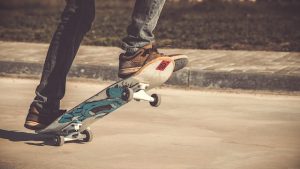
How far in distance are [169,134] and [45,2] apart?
18.1 meters

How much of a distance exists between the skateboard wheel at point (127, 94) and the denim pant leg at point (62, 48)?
0.51 metres

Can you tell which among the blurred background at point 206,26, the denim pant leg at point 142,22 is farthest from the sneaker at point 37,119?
the blurred background at point 206,26

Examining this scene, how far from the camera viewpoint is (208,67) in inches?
309

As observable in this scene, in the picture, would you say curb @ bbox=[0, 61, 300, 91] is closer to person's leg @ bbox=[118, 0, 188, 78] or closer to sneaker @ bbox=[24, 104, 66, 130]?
person's leg @ bbox=[118, 0, 188, 78]

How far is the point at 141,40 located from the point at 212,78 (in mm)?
3174

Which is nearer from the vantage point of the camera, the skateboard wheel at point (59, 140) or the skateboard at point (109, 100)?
the skateboard at point (109, 100)

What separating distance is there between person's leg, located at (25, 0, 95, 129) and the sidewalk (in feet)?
9.69

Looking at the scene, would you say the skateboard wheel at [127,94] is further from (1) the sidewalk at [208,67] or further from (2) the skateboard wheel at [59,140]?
(1) the sidewalk at [208,67]

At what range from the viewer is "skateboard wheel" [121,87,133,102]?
433 centimetres

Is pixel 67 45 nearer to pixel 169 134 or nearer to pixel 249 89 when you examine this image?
pixel 169 134

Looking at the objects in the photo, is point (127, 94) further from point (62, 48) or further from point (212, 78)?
point (212, 78)

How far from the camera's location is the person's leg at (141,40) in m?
4.34

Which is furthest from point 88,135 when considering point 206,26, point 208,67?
point 206,26

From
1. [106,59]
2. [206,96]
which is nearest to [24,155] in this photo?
[206,96]
